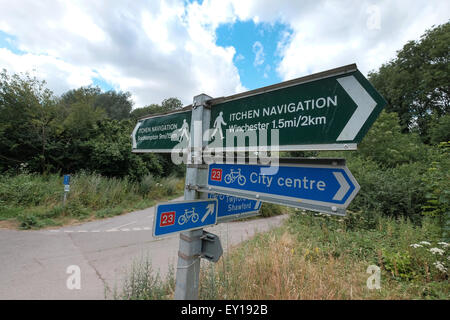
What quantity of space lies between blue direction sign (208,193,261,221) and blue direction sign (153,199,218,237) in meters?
0.08

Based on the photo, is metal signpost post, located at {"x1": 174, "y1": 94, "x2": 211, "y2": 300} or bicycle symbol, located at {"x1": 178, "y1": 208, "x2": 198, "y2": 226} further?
metal signpost post, located at {"x1": 174, "y1": 94, "x2": 211, "y2": 300}

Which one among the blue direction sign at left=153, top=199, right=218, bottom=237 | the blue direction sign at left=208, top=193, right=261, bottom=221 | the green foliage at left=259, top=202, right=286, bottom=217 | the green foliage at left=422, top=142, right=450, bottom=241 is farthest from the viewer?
the green foliage at left=259, top=202, right=286, bottom=217

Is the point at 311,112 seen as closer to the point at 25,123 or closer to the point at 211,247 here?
the point at 211,247

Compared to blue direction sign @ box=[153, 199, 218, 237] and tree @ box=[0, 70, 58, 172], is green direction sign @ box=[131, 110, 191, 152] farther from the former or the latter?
tree @ box=[0, 70, 58, 172]

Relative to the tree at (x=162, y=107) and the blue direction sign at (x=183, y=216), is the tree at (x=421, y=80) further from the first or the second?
the tree at (x=162, y=107)

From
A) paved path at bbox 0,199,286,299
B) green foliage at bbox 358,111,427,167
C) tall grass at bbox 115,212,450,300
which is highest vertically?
green foliage at bbox 358,111,427,167

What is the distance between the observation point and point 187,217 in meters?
1.35

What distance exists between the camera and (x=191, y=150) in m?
1.60

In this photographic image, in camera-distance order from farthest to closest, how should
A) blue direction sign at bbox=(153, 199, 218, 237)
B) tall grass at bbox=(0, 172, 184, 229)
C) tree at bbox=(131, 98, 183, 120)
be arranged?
1. tree at bbox=(131, 98, 183, 120)
2. tall grass at bbox=(0, 172, 184, 229)
3. blue direction sign at bbox=(153, 199, 218, 237)

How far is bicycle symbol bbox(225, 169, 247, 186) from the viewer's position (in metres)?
1.34

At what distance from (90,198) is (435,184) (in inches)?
429

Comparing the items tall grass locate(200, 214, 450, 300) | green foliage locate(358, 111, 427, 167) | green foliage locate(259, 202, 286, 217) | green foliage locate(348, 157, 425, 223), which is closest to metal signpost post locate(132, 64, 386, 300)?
tall grass locate(200, 214, 450, 300)

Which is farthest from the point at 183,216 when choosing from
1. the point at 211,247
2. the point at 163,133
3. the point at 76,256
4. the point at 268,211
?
the point at 268,211
